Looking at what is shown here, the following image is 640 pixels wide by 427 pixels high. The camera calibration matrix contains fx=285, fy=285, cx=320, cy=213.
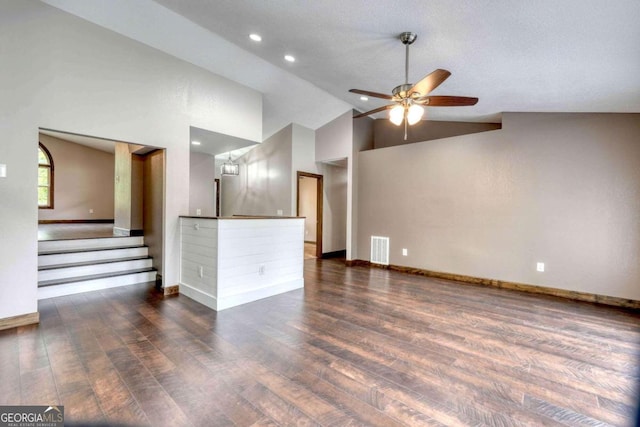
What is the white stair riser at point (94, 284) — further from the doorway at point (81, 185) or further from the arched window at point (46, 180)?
the arched window at point (46, 180)

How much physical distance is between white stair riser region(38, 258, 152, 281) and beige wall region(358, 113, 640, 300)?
4626 millimetres

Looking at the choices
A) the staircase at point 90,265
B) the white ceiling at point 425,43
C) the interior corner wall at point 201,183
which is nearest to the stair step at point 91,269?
the staircase at point 90,265

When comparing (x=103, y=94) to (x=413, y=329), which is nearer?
(x=413, y=329)

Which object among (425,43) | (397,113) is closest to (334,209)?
(397,113)

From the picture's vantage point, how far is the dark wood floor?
5.65 feet

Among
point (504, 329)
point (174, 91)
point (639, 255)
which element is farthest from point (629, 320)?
point (174, 91)

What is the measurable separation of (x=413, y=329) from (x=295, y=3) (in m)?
3.43

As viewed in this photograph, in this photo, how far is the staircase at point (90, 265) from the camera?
152 inches

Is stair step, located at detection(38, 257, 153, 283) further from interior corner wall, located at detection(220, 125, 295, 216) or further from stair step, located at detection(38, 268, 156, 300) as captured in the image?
interior corner wall, located at detection(220, 125, 295, 216)

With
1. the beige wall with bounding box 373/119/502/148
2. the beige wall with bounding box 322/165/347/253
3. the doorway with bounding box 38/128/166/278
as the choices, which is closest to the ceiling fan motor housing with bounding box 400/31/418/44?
the beige wall with bounding box 373/119/502/148

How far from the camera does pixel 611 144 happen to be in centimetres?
383

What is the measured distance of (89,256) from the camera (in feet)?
14.4

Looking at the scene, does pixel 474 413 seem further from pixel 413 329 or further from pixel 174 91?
pixel 174 91

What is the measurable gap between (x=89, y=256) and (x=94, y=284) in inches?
23.2
